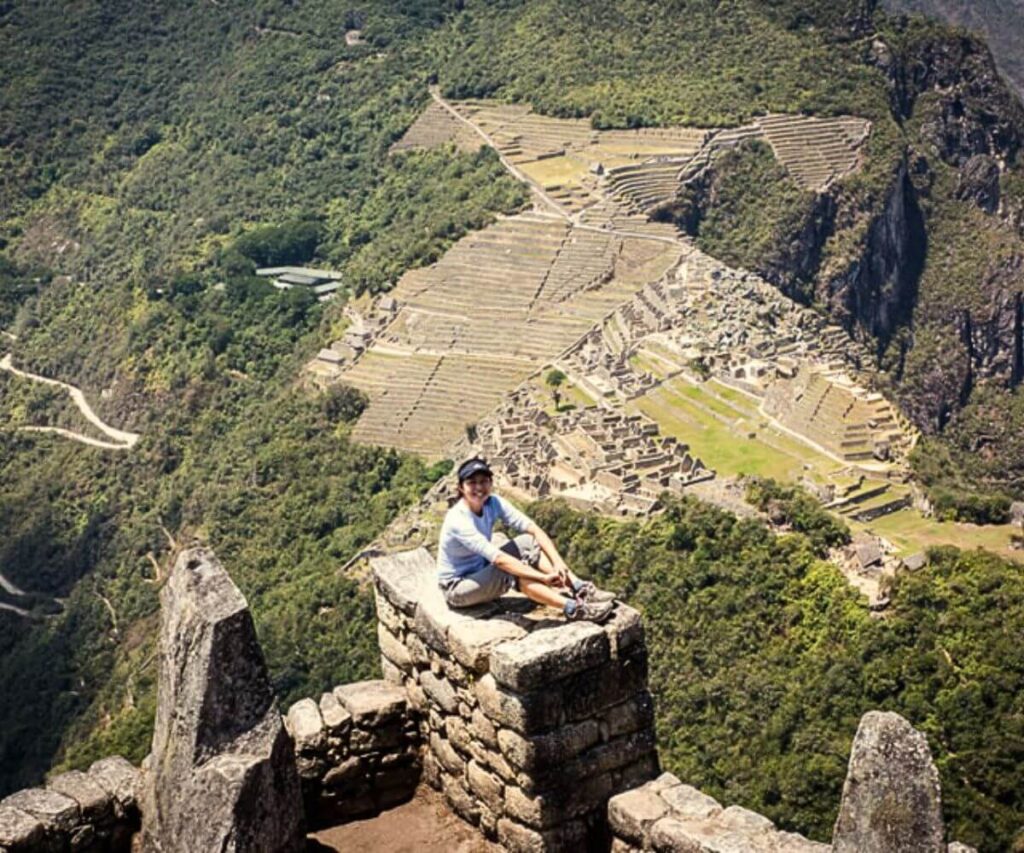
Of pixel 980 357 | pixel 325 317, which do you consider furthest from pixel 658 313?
pixel 980 357

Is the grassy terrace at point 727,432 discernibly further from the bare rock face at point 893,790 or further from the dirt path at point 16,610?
the bare rock face at point 893,790

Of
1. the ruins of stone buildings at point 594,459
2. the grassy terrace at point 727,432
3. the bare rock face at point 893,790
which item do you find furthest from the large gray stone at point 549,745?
A: the grassy terrace at point 727,432

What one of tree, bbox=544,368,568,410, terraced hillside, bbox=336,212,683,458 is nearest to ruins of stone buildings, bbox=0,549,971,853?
tree, bbox=544,368,568,410

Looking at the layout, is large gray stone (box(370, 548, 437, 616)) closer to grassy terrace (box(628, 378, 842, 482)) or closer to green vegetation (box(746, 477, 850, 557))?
green vegetation (box(746, 477, 850, 557))

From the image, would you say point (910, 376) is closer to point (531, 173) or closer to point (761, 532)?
point (531, 173)

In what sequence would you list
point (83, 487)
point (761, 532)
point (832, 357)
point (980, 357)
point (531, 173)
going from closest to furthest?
point (761, 532) → point (832, 357) → point (83, 487) → point (531, 173) → point (980, 357)

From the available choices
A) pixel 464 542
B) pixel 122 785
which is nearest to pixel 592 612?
pixel 464 542

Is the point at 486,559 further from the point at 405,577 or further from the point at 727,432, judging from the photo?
the point at 727,432
